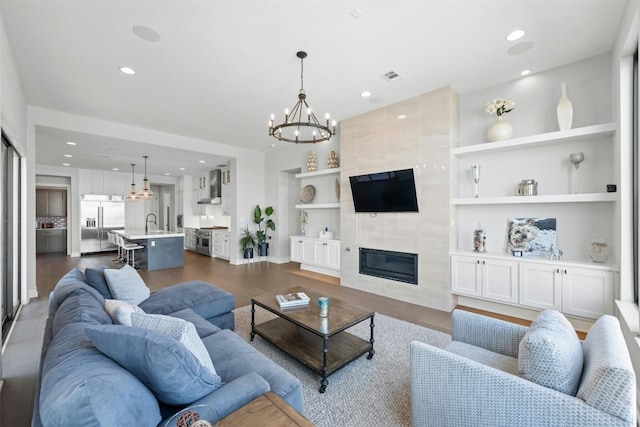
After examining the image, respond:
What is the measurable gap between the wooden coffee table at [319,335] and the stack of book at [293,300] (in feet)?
0.16

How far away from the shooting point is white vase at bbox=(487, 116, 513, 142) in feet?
12.2

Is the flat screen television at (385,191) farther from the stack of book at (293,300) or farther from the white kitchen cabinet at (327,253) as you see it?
the stack of book at (293,300)

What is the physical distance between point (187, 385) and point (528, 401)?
1535 millimetres

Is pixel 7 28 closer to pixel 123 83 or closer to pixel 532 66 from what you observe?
pixel 123 83

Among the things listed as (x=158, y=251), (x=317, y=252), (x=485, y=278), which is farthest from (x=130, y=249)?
(x=485, y=278)

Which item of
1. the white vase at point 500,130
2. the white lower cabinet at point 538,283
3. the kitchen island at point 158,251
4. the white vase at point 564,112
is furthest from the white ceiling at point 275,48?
the kitchen island at point 158,251

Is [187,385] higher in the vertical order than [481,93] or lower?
lower

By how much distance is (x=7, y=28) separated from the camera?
266 centimetres

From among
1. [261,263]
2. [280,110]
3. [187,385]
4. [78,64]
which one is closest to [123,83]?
[78,64]

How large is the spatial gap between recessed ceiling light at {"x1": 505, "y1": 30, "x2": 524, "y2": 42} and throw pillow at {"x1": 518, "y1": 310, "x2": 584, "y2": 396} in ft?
9.53

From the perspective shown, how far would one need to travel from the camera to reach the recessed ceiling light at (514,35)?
279 centimetres

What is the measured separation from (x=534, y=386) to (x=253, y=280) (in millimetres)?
4985

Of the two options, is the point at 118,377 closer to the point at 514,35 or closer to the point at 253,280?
the point at 514,35

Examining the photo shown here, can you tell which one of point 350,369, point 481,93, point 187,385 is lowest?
point 350,369
